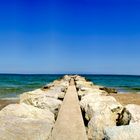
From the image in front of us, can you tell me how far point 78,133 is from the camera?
6.30 meters

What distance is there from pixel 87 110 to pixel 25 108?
2.11m

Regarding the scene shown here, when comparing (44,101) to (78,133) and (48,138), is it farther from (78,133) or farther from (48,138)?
(48,138)

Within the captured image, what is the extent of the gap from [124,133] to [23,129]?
1432 mm

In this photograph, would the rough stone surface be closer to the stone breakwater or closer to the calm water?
the stone breakwater

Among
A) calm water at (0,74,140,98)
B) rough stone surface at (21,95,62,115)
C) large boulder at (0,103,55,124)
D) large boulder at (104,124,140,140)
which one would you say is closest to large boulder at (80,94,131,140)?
rough stone surface at (21,95,62,115)

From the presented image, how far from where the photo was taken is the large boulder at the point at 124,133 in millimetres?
4664

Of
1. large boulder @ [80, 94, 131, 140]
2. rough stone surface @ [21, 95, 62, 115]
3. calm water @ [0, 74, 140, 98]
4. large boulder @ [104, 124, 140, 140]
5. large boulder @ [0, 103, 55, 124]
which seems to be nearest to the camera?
large boulder @ [104, 124, 140, 140]

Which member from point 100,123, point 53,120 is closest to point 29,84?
point 53,120

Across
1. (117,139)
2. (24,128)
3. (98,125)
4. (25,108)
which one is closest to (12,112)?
(25,108)

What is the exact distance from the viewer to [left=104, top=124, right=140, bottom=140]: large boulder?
15.3 ft

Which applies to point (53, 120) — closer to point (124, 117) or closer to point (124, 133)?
point (124, 117)

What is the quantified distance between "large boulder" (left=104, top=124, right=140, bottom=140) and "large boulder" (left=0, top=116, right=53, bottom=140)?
91cm

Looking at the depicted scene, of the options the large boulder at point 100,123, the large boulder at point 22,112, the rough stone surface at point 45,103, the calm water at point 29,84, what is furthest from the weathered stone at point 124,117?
the calm water at point 29,84

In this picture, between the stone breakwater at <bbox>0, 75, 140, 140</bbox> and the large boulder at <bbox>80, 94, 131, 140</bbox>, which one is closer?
the stone breakwater at <bbox>0, 75, 140, 140</bbox>
